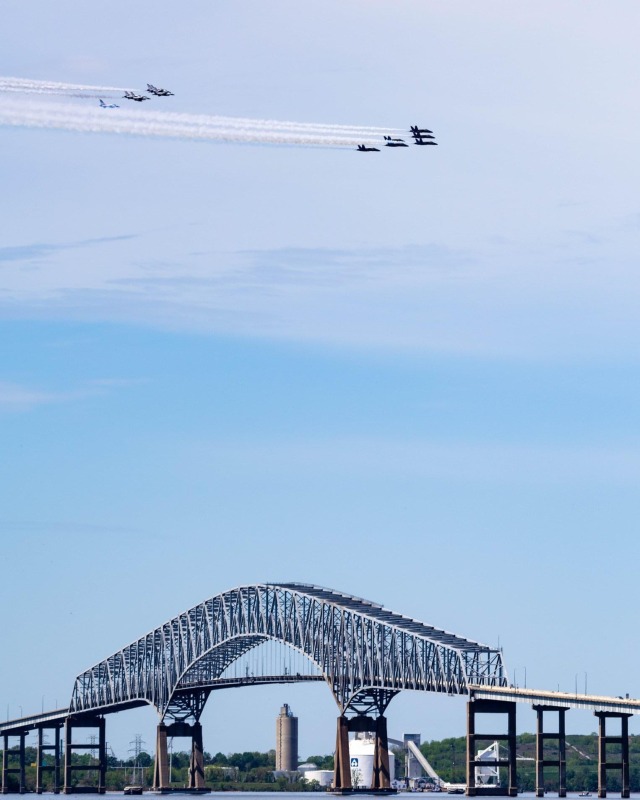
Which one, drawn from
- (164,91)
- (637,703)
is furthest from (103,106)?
(637,703)

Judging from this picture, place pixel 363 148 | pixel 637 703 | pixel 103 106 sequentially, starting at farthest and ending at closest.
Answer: pixel 637 703 → pixel 363 148 → pixel 103 106

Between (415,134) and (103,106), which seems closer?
(103,106)

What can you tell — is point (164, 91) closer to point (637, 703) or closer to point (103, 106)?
point (103, 106)

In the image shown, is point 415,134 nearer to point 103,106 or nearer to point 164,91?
point 164,91

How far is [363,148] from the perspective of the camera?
409ft

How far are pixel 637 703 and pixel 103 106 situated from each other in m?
110

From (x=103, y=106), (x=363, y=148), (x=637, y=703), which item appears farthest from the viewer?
(x=637, y=703)

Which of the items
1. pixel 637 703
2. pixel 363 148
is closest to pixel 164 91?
pixel 363 148

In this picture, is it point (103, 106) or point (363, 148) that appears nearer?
point (103, 106)

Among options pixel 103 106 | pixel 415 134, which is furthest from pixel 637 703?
pixel 103 106

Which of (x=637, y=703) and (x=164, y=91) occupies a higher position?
(x=164, y=91)

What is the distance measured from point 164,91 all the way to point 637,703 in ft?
318

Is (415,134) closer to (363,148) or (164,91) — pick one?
(363,148)

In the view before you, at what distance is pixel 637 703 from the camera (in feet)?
656
